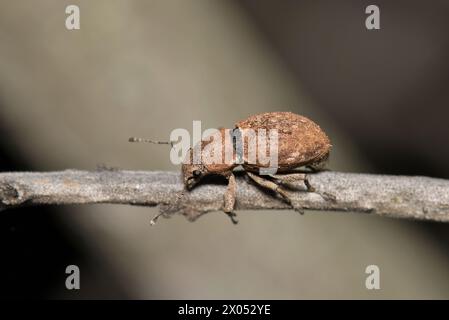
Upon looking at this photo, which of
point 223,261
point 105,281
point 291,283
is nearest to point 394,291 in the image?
point 291,283

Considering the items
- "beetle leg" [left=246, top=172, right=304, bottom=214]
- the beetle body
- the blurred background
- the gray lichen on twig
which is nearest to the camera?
the gray lichen on twig

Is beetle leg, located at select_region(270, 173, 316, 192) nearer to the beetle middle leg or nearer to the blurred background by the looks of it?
the beetle middle leg

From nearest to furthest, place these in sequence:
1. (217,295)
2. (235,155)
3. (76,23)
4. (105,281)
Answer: (235,155)
(76,23)
(217,295)
(105,281)

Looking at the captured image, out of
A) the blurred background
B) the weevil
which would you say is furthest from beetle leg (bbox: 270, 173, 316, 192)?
the blurred background

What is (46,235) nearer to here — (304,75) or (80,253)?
(80,253)

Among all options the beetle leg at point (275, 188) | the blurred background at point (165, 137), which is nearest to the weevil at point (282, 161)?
the beetle leg at point (275, 188)

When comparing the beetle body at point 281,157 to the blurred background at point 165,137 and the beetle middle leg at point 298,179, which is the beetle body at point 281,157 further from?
the blurred background at point 165,137
